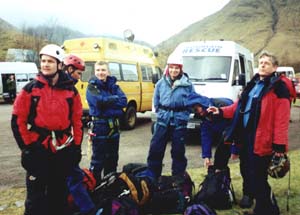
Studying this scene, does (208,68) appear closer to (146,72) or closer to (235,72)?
(235,72)

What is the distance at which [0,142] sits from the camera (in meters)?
10.4

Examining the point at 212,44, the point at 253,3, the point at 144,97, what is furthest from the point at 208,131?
the point at 253,3

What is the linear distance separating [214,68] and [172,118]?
16.9 feet

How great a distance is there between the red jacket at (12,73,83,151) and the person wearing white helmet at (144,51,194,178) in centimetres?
180

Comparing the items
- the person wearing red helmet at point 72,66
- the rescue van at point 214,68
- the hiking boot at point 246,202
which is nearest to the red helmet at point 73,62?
the person wearing red helmet at point 72,66

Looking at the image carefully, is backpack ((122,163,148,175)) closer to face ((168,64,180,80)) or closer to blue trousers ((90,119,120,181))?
blue trousers ((90,119,120,181))

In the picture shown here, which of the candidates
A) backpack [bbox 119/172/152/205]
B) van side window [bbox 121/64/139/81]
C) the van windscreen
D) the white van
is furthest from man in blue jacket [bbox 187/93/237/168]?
the white van

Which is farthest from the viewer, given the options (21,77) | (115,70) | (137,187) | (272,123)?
(21,77)

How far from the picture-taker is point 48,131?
12.1 ft

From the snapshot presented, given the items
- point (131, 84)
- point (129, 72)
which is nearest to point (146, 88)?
point (131, 84)

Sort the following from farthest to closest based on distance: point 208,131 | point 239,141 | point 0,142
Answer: point 0,142, point 208,131, point 239,141

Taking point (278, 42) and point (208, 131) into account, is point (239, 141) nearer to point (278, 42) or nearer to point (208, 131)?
point (208, 131)

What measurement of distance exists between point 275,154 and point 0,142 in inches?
330

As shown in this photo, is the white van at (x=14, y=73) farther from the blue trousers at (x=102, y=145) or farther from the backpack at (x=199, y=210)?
the backpack at (x=199, y=210)
